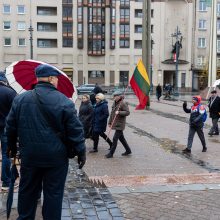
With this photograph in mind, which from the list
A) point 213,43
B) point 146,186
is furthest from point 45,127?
point 213,43

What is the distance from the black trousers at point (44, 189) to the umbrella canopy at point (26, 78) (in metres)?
1.88

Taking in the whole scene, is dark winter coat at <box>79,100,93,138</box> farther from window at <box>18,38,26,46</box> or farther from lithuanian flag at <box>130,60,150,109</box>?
window at <box>18,38,26,46</box>

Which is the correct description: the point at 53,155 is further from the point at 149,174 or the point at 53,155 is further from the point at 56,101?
the point at 149,174

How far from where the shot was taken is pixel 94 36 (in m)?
70.4

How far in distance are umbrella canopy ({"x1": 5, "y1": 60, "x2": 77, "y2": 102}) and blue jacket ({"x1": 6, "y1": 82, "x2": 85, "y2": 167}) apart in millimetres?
1683

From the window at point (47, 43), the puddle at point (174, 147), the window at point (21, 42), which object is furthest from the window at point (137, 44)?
the puddle at point (174, 147)

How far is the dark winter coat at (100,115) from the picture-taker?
33.8 feet

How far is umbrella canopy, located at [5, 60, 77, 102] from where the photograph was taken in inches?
235

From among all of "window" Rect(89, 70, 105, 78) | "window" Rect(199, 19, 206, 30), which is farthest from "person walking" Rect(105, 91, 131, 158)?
"window" Rect(199, 19, 206, 30)

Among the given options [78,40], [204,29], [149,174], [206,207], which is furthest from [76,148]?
[204,29]

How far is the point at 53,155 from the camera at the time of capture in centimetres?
414

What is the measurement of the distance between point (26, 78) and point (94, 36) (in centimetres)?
6505

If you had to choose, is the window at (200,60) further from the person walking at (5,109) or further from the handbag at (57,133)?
the handbag at (57,133)

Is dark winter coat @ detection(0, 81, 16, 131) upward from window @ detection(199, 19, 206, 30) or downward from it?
downward
